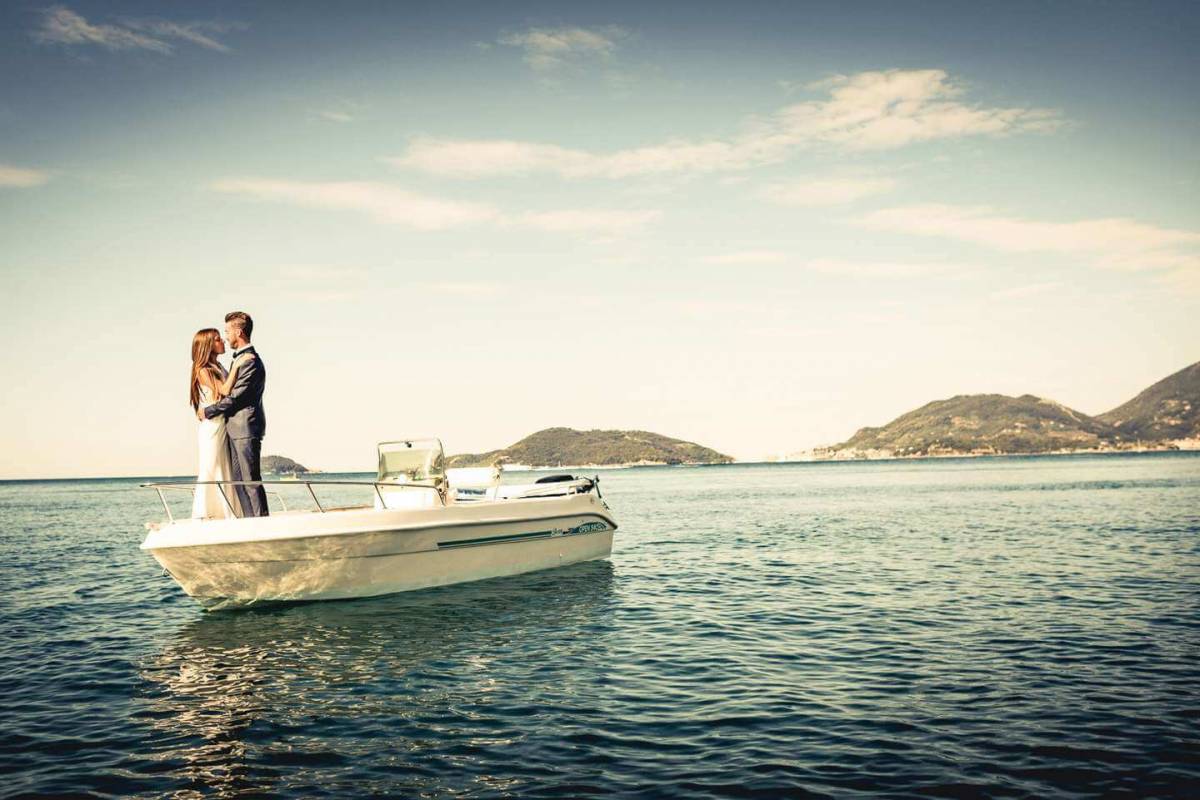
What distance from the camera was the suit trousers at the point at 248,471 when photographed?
41.3 feet

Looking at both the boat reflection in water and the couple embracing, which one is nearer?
the boat reflection in water

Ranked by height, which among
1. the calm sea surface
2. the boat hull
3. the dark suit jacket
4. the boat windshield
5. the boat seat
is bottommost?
the calm sea surface

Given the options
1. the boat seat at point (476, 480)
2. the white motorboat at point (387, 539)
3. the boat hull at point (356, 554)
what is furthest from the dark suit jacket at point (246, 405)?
the boat seat at point (476, 480)

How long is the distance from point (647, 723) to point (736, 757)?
117cm

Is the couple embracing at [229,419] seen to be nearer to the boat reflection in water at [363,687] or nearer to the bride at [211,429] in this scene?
the bride at [211,429]

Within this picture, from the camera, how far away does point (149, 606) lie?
1555cm

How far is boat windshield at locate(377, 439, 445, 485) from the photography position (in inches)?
643

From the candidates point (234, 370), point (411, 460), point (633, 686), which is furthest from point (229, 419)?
point (633, 686)

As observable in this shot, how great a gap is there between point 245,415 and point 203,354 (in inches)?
44.2

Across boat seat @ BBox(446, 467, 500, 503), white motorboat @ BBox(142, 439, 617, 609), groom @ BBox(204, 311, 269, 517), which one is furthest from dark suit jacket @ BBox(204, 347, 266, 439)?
boat seat @ BBox(446, 467, 500, 503)

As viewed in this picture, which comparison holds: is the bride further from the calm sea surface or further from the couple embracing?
the calm sea surface

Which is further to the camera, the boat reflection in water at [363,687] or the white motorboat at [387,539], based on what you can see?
the white motorboat at [387,539]

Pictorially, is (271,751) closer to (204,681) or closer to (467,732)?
(467,732)

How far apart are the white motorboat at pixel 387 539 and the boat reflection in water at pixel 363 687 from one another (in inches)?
20.6
